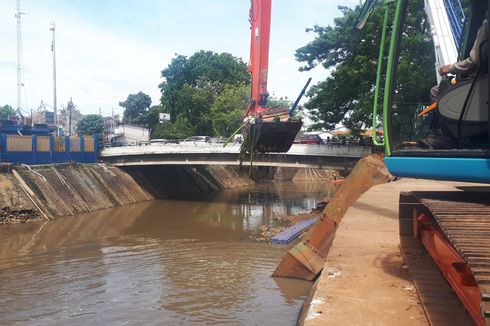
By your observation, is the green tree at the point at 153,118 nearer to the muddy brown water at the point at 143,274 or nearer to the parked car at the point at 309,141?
the parked car at the point at 309,141

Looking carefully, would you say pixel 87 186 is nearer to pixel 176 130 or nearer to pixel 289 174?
pixel 176 130

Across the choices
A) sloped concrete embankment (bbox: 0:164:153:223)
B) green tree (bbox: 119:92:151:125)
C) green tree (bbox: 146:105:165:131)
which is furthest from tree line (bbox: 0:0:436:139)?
green tree (bbox: 119:92:151:125)

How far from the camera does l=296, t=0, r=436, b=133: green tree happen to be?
2047 centimetres

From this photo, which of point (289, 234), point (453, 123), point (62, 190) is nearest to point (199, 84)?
point (62, 190)

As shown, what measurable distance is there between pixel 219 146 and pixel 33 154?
12.1m

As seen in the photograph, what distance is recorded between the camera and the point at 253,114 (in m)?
21.0

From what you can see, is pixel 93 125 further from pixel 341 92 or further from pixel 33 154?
pixel 341 92

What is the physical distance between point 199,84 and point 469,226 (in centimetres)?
5435

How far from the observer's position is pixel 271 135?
2167cm

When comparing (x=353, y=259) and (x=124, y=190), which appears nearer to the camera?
(x=353, y=259)

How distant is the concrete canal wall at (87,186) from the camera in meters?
22.8

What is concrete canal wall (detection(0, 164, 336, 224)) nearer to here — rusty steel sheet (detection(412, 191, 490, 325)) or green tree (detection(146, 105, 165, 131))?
green tree (detection(146, 105, 165, 131))

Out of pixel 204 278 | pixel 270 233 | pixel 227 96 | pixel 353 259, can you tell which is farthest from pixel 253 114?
pixel 227 96

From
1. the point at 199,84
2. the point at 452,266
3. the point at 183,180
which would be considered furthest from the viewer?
the point at 199,84
